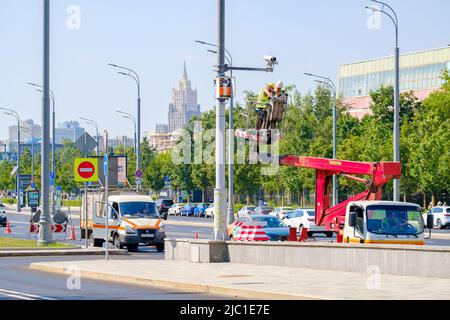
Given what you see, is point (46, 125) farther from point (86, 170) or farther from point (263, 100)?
point (263, 100)

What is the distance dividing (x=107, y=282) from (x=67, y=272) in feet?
11.9

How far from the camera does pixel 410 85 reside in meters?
129

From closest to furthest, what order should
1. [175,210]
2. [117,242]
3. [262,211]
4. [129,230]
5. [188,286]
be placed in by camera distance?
[188,286] → [129,230] → [117,242] → [262,211] → [175,210]

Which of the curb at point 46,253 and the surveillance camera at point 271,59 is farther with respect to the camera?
the curb at point 46,253

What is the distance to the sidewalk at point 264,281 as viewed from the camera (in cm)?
1898

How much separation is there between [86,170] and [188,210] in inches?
2652

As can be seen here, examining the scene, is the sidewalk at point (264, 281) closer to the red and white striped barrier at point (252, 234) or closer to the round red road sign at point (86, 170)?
the round red road sign at point (86, 170)

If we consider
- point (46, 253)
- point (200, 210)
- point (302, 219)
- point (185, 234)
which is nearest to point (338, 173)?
point (46, 253)

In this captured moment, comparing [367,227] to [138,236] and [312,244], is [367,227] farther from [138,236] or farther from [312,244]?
[138,236]

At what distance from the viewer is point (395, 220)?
2661 centimetres

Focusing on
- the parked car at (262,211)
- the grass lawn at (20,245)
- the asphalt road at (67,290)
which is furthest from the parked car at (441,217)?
the asphalt road at (67,290)

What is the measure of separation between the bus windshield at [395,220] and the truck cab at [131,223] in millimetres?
14640

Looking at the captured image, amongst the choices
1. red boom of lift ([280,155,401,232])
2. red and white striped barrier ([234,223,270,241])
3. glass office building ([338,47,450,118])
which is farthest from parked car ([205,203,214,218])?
red boom of lift ([280,155,401,232])

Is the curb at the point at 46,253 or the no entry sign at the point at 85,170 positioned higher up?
the no entry sign at the point at 85,170
